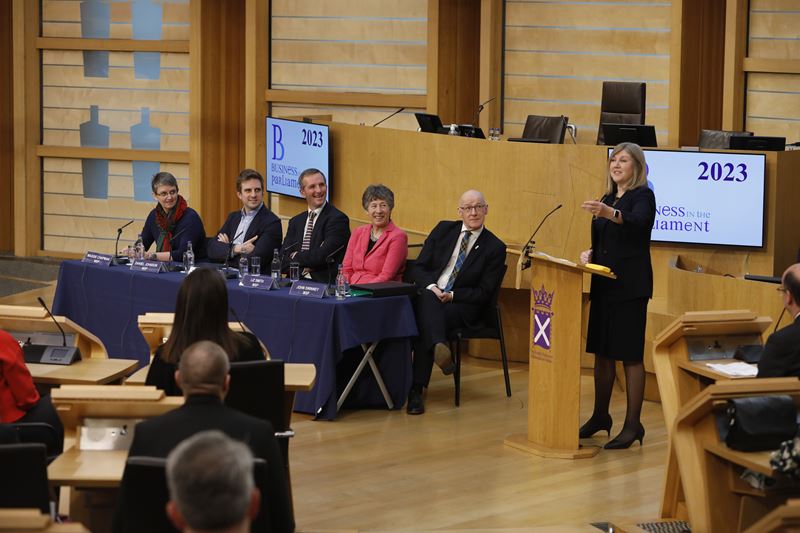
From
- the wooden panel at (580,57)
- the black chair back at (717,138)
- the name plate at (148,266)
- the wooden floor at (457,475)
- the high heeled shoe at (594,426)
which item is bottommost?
the wooden floor at (457,475)

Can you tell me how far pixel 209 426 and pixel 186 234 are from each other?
5.44 m

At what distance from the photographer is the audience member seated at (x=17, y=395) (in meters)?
4.91

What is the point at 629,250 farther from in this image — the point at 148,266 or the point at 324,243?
the point at 148,266

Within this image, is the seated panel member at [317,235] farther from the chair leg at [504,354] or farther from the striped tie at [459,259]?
the chair leg at [504,354]

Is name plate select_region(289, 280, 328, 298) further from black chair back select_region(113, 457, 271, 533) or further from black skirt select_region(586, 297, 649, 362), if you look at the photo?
black chair back select_region(113, 457, 271, 533)

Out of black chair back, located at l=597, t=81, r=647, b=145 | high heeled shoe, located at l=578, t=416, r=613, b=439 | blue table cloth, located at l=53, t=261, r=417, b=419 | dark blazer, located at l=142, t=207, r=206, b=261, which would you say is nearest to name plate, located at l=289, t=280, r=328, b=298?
blue table cloth, located at l=53, t=261, r=417, b=419

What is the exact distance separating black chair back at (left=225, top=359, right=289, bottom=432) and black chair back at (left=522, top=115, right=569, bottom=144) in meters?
5.83

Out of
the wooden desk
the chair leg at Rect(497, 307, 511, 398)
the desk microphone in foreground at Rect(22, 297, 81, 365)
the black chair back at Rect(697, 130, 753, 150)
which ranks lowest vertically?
the chair leg at Rect(497, 307, 511, 398)

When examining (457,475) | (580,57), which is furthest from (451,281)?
(580,57)

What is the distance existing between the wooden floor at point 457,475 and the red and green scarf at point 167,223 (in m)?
2.10

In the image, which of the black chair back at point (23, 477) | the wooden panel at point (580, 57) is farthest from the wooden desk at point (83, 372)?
the wooden panel at point (580, 57)

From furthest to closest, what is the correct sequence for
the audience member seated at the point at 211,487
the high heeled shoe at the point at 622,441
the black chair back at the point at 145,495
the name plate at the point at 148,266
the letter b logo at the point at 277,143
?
the letter b logo at the point at 277,143 → the name plate at the point at 148,266 → the high heeled shoe at the point at 622,441 → the black chair back at the point at 145,495 → the audience member seated at the point at 211,487

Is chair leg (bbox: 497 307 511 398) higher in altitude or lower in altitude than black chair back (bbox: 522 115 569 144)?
lower

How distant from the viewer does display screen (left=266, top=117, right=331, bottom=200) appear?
10.9 m
